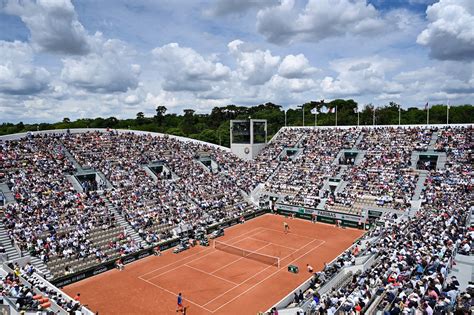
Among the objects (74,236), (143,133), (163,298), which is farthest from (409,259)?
(143,133)

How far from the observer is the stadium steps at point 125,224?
32.4 metres

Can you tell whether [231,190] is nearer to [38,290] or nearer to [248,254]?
[248,254]

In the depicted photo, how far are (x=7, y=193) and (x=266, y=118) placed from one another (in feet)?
271

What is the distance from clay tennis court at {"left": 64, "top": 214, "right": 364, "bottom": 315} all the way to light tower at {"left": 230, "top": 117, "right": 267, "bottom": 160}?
25.7 m

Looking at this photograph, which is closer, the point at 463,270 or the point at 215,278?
the point at 463,270

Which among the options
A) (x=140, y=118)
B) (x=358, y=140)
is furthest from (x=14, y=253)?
(x=140, y=118)

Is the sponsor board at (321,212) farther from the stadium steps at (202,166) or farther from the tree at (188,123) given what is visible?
the tree at (188,123)

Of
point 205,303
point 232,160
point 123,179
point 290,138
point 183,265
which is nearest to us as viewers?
point 205,303

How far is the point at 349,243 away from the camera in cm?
3281

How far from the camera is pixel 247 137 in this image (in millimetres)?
60281

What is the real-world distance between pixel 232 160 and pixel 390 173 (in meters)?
25.4

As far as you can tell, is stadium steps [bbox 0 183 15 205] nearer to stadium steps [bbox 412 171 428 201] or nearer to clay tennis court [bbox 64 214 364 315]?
clay tennis court [bbox 64 214 364 315]

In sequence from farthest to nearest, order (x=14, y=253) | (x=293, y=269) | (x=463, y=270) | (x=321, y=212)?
(x=321, y=212) → (x=293, y=269) → (x=14, y=253) → (x=463, y=270)

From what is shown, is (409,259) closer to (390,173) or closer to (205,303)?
(205,303)
